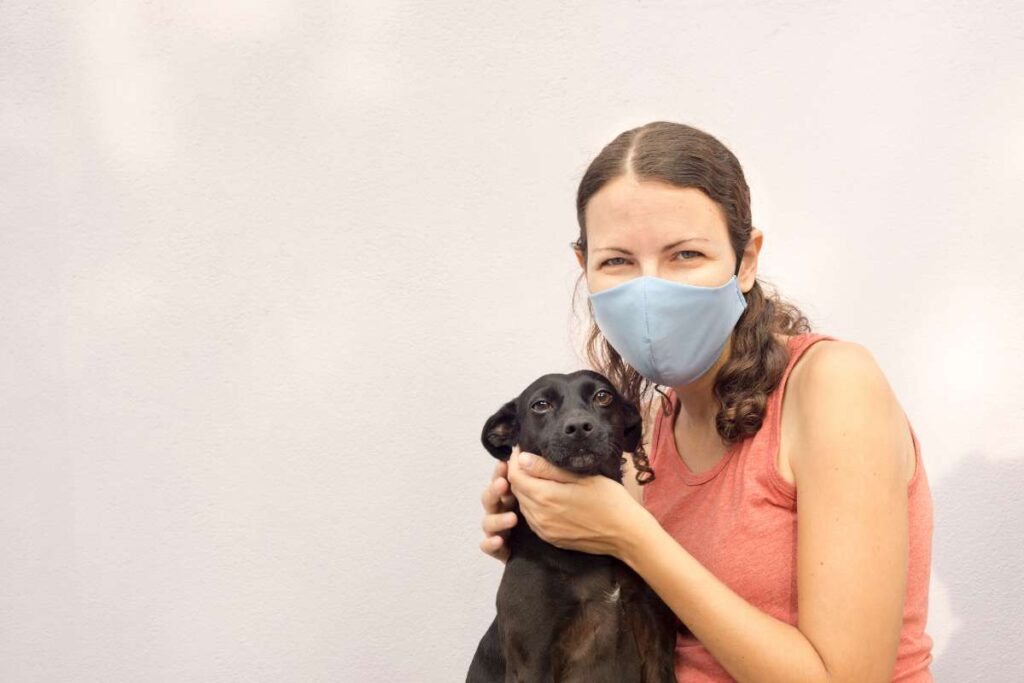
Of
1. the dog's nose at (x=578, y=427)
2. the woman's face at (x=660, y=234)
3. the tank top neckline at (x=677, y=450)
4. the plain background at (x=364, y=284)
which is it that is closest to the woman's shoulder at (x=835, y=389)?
the tank top neckline at (x=677, y=450)

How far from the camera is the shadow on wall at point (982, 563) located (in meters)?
2.86

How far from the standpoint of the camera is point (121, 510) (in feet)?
9.83

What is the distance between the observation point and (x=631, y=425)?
7.46ft

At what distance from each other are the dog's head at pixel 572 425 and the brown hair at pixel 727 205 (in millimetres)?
270

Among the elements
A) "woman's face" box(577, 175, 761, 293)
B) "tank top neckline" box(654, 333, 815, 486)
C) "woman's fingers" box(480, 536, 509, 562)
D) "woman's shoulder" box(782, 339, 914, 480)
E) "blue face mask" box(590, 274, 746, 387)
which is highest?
"woman's face" box(577, 175, 761, 293)

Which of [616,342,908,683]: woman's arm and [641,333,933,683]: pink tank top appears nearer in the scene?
[616,342,908,683]: woman's arm

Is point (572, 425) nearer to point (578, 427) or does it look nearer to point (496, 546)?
point (578, 427)

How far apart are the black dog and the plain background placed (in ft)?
3.04

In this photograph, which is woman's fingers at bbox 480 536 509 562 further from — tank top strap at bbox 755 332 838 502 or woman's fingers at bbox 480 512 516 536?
tank top strap at bbox 755 332 838 502

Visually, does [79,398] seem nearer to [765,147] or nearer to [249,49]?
[249,49]

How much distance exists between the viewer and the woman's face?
186 centimetres

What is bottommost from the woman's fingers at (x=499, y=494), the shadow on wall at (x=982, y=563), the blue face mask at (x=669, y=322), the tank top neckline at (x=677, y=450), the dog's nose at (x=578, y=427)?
the shadow on wall at (x=982, y=563)

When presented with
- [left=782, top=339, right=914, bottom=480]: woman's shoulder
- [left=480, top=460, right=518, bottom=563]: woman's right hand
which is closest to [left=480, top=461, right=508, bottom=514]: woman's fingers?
[left=480, top=460, right=518, bottom=563]: woman's right hand

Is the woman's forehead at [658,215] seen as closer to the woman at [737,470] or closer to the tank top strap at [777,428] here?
the woman at [737,470]
